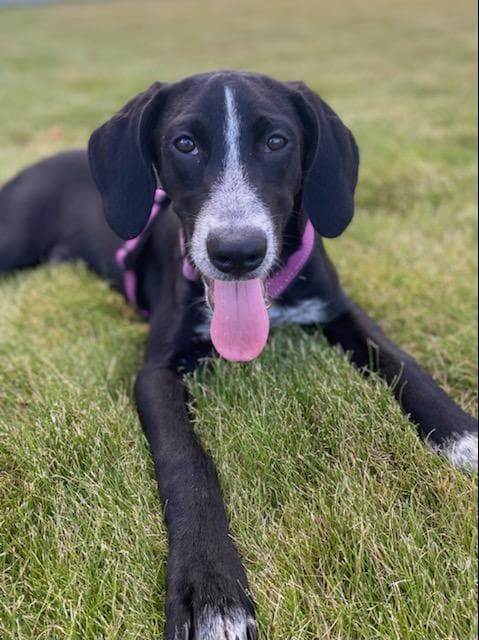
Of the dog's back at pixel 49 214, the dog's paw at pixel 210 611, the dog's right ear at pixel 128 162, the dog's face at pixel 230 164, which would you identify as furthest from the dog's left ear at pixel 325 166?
the dog's back at pixel 49 214

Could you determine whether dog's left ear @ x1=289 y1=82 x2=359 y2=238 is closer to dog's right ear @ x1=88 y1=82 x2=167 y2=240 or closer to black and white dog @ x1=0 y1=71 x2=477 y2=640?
black and white dog @ x1=0 y1=71 x2=477 y2=640

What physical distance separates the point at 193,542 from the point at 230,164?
1.49 meters

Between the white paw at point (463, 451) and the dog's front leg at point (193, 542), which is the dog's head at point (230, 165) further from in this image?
the white paw at point (463, 451)

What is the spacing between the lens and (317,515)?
7.01 feet

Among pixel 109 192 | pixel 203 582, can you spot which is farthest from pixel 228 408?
pixel 109 192

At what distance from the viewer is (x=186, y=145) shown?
2.77m

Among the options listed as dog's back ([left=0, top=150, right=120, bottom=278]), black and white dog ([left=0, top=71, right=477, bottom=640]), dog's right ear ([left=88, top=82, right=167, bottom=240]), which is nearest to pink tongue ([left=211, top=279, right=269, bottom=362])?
black and white dog ([left=0, top=71, right=477, bottom=640])

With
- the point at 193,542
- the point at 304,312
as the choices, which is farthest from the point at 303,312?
the point at 193,542

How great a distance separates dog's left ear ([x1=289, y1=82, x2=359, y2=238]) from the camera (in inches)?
115

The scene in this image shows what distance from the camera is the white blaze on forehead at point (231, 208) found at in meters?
2.51

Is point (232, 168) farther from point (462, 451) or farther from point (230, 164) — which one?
point (462, 451)

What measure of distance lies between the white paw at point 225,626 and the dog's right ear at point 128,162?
181 centimetres

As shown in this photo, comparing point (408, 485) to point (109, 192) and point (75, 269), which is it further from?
point (75, 269)

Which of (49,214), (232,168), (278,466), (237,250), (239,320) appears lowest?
(49,214)
